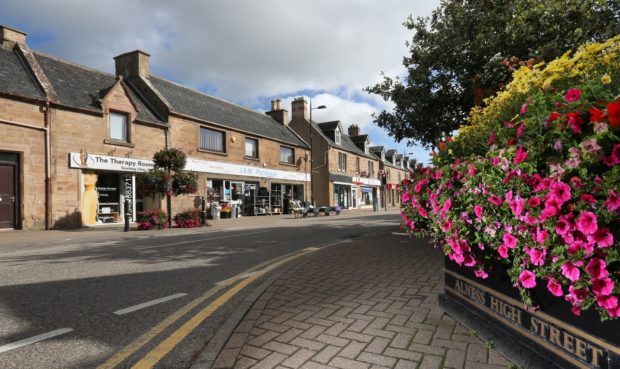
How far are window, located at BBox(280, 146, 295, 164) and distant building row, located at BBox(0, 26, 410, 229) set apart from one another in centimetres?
9

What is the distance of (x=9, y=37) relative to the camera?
16.6m

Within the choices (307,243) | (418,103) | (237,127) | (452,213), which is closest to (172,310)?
(452,213)

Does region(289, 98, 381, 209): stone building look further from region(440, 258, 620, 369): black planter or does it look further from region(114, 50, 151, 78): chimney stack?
region(440, 258, 620, 369): black planter

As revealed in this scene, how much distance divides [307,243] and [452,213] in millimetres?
7366

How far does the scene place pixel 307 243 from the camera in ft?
32.7

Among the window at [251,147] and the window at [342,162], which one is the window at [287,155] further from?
the window at [342,162]

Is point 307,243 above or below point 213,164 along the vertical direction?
below

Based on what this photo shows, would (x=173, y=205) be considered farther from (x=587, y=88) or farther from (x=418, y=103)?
(x=587, y=88)

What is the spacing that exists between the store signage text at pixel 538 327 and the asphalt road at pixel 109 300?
2.35 meters

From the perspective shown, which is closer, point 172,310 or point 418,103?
point 172,310

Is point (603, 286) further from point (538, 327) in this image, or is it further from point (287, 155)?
point (287, 155)

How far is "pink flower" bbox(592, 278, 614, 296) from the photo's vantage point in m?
1.67

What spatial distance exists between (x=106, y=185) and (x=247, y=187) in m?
9.84

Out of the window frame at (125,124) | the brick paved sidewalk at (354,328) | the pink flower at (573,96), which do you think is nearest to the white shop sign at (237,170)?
the window frame at (125,124)
